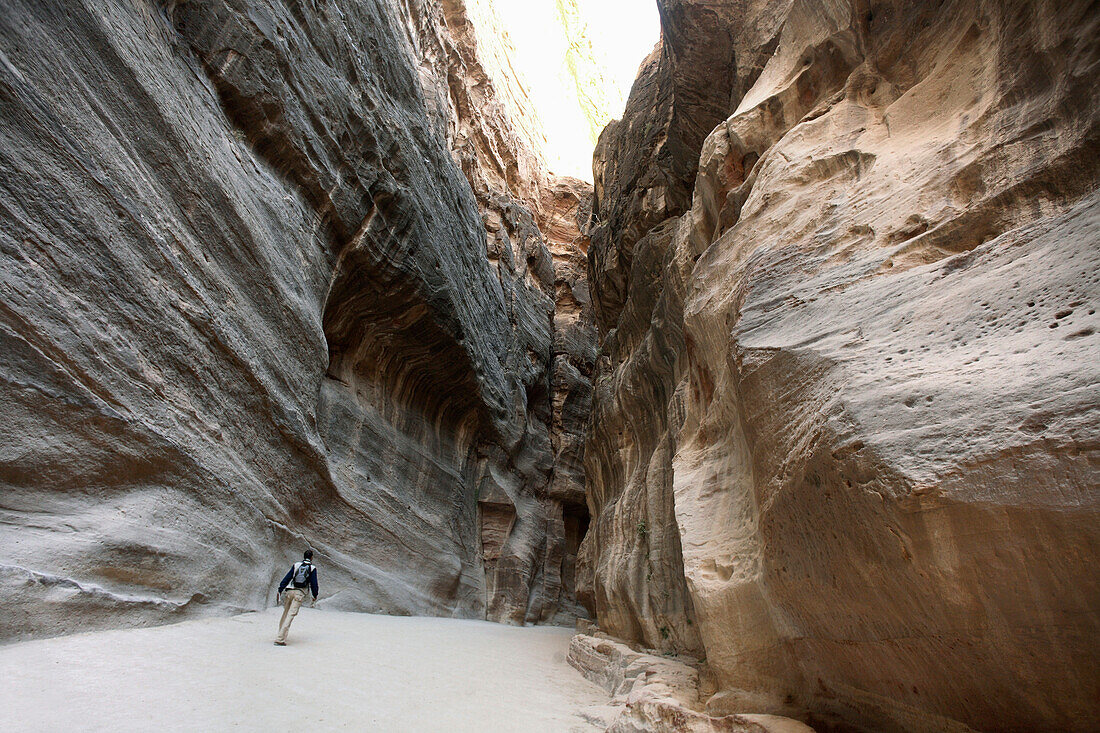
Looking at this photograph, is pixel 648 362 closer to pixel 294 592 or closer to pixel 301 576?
pixel 301 576

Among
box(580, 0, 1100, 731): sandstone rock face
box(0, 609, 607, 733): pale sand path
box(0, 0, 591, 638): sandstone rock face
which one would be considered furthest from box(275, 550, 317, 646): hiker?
box(580, 0, 1100, 731): sandstone rock face

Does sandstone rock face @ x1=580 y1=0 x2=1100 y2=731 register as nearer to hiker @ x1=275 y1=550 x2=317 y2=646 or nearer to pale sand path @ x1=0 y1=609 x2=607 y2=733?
pale sand path @ x1=0 y1=609 x2=607 y2=733

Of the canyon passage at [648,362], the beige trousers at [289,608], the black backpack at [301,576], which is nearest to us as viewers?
the canyon passage at [648,362]

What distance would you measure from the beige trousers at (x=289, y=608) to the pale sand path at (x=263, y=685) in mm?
149

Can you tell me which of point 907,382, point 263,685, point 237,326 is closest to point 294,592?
point 263,685

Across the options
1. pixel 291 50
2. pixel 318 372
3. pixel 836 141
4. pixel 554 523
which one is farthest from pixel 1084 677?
pixel 554 523

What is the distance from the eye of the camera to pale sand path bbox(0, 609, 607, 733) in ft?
12.2

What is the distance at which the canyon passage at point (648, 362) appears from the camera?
287cm

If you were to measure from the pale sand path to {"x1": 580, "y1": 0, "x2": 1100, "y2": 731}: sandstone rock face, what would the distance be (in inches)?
77.0

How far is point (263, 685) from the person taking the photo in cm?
458

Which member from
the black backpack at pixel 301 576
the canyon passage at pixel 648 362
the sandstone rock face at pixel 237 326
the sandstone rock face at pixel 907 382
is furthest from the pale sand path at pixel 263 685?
the sandstone rock face at pixel 907 382

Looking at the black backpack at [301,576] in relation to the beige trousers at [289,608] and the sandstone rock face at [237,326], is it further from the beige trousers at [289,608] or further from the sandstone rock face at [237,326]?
the sandstone rock face at [237,326]

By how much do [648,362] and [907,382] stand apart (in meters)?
7.04

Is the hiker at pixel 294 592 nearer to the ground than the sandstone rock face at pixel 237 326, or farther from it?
nearer to the ground
